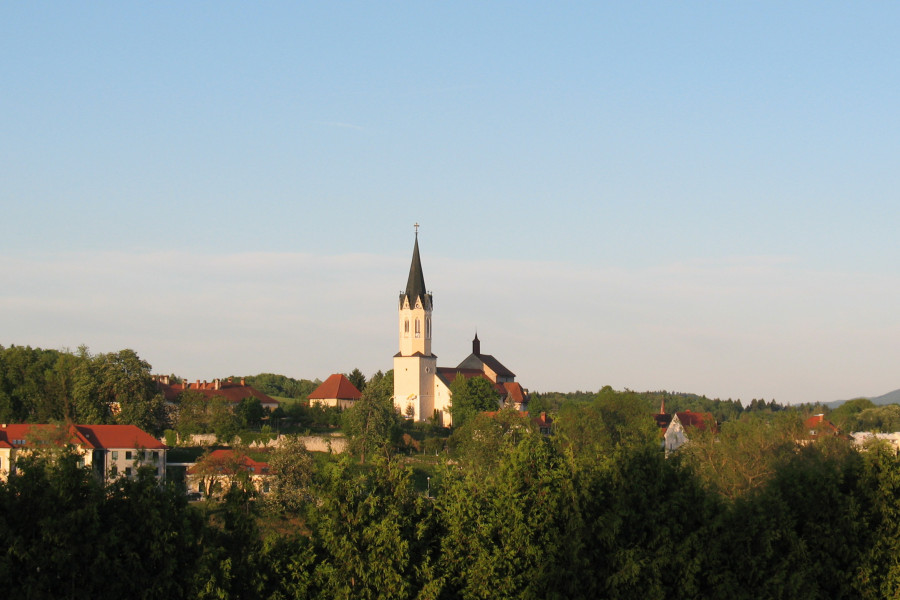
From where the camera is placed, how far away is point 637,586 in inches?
1147

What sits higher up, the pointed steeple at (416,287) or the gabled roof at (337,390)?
the pointed steeple at (416,287)

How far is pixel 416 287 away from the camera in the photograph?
99.1m

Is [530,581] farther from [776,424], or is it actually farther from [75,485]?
[776,424]

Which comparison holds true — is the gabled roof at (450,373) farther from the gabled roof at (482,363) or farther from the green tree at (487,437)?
the green tree at (487,437)

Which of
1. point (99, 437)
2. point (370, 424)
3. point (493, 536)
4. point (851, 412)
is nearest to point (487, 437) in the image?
point (370, 424)

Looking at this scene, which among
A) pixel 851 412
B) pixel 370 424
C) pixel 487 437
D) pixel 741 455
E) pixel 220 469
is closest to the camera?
pixel 741 455

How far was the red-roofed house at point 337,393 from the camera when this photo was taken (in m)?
99.7

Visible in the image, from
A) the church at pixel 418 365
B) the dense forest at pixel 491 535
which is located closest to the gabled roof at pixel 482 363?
the church at pixel 418 365

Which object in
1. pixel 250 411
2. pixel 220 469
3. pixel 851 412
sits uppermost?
pixel 851 412

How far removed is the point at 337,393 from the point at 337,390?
50 cm

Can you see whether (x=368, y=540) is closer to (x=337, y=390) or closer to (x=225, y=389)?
(x=337, y=390)

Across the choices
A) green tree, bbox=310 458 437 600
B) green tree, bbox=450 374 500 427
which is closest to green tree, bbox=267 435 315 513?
green tree, bbox=310 458 437 600

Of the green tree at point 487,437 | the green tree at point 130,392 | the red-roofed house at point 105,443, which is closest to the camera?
the green tree at point 487,437

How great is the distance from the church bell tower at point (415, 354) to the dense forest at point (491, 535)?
61.4 m
